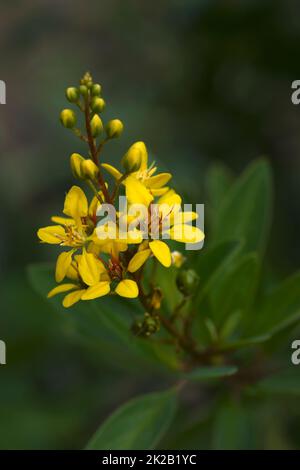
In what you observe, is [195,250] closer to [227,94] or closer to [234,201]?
[234,201]

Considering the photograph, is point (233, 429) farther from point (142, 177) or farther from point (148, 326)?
point (142, 177)

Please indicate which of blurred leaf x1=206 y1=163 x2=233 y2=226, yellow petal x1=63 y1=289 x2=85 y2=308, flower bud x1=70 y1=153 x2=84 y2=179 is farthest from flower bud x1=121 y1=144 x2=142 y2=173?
blurred leaf x1=206 y1=163 x2=233 y2=226

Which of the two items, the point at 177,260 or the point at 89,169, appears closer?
the point at 89,169

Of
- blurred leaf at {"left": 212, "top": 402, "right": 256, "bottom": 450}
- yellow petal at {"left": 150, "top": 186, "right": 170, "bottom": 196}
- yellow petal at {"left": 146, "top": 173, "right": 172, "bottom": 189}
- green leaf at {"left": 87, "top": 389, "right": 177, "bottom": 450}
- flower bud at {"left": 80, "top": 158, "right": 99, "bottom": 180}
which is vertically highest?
flower bud at {"left": 80, "top": 158, "right": 99, "bottom": 180}

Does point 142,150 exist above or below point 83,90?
below

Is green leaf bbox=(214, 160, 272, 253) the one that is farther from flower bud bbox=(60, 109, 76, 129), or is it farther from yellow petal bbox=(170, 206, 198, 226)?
flower bud bbox=(60, 109, 76, 129)

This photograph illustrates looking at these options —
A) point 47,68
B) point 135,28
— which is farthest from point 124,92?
point 47,68

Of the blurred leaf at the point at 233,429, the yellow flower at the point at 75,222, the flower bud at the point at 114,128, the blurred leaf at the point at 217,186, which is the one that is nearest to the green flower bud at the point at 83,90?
the flower bud at the point at 114,128

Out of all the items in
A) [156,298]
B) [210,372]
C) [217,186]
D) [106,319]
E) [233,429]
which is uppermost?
[217,186]

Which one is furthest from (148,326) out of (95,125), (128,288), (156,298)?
(95,125)
